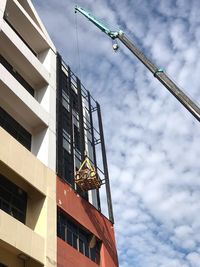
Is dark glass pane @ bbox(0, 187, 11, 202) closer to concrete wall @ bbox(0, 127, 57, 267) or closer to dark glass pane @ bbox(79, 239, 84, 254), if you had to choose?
concrete wall @ bbox(0, 127, 57, 267)

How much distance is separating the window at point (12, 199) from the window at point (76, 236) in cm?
302

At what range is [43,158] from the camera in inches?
1167

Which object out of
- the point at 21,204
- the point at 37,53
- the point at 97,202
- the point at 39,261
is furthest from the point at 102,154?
the point at 39,261

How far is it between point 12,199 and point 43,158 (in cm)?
510

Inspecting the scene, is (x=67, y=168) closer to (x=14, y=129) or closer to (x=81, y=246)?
(x=14, y=129)

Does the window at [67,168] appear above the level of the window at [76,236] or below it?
above

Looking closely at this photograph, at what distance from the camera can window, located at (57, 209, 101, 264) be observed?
28016 mm

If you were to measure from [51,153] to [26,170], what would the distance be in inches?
193

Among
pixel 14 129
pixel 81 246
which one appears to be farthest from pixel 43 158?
pixel 81 246

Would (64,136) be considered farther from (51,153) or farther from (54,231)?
(54,231)

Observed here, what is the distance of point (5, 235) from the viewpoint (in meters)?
20.9

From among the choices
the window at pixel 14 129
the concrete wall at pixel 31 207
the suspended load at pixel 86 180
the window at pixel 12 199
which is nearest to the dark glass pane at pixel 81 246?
the suspended load at pixel 86 180

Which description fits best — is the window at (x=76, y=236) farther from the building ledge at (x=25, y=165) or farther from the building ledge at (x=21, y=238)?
the building ledge at (x=21, y=238)

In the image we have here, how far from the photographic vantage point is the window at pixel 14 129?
28.7 metres
